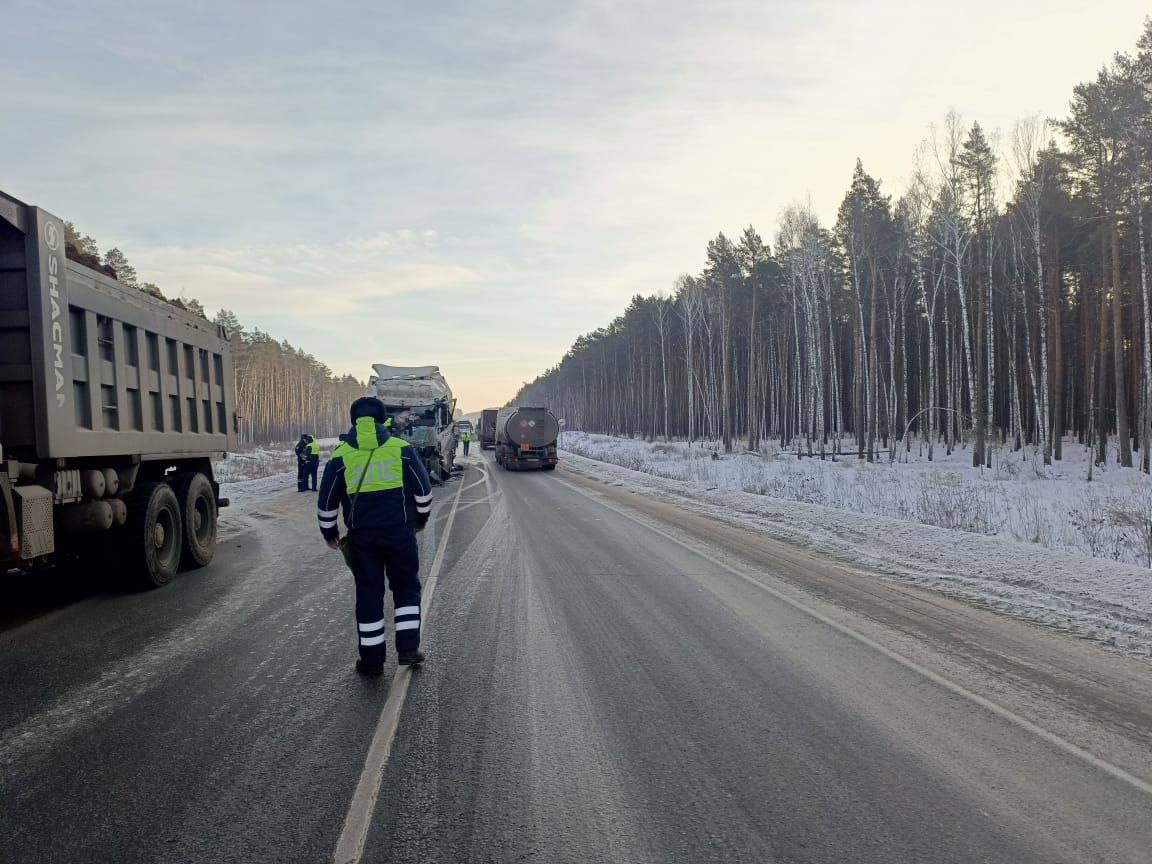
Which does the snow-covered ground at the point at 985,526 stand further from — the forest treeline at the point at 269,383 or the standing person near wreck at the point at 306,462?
the forest treeline at the point at 269,383

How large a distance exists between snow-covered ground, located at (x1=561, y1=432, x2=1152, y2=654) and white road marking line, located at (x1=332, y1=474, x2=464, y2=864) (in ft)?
18.1

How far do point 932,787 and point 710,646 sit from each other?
2.27 meters

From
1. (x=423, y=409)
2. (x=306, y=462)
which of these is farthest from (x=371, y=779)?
(x=423, y=409)

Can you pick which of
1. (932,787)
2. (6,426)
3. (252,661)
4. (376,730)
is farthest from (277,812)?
(6,426)

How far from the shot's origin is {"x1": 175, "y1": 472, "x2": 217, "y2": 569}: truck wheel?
28.9 feet

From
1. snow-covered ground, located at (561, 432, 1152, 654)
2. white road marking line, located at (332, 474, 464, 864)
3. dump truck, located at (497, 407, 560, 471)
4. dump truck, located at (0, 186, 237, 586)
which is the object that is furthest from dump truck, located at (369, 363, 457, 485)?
white road marking line, located at (332, 474, 464, 864)

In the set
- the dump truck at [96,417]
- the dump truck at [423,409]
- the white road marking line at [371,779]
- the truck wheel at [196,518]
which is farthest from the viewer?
the dump truck at [423,409]

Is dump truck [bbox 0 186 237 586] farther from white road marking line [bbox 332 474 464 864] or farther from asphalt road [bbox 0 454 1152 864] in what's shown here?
white road marking line [bbox 332 474 464 864]

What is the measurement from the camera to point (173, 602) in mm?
7109

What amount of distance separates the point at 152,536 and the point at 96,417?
1.70 metres

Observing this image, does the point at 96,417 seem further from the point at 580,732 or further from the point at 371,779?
the point at 580,732

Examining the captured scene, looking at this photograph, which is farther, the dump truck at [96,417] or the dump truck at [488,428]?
the dump truck at [488,428]

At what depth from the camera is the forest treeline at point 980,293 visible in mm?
23047

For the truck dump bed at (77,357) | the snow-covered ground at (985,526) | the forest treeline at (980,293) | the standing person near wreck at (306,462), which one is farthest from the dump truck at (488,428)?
the truck dump bed at (77,357)
